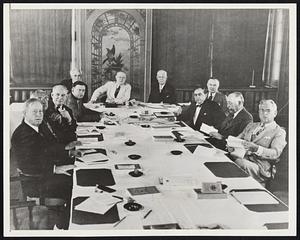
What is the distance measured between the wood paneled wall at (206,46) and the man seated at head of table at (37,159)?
1456 mm

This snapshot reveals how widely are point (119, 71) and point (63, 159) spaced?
1.61 meters

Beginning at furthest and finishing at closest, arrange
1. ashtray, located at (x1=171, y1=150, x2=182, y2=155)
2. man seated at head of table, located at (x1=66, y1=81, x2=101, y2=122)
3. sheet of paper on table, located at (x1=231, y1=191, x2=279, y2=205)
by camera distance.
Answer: man seated at head of table, located at (x1=66, y1=81, x2=101, y2=122), ashtray, located at (x1=171, y1=150, x2=182, y2=155), sheet of paper on table, located at (x1=231, y1=191, x2=279, y2=205)

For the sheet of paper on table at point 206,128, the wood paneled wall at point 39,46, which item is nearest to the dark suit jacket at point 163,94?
the sheet of paper on table at point 206,128

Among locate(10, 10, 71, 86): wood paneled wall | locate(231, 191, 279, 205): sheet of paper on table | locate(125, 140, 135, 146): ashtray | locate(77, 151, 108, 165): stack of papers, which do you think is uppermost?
locate(10, 10, 71, 86): wood paneled wall

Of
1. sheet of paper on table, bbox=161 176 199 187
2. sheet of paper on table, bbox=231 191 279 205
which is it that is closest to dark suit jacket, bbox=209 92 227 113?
sheet of paper on table, bbox=161 176 199 187

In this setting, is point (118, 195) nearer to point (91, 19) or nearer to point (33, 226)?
point (33, 226)

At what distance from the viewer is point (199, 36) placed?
17.0 ft

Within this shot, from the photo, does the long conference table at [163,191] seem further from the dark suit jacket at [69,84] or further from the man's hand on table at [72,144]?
the dark suit jacket at [69,84]

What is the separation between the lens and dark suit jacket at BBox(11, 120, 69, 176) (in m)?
3.61

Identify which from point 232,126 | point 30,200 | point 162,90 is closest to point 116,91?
point 162,90

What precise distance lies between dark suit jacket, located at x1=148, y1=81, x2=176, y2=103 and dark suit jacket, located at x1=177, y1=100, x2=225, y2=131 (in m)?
0.37

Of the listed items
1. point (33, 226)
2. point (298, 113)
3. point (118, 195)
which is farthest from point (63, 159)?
point (298, 113)

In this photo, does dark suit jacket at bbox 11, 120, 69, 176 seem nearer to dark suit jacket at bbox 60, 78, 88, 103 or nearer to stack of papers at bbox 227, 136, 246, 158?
dark suit jacket at bbox 60, 78, 88, 103

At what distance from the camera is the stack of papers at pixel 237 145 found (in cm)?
407
